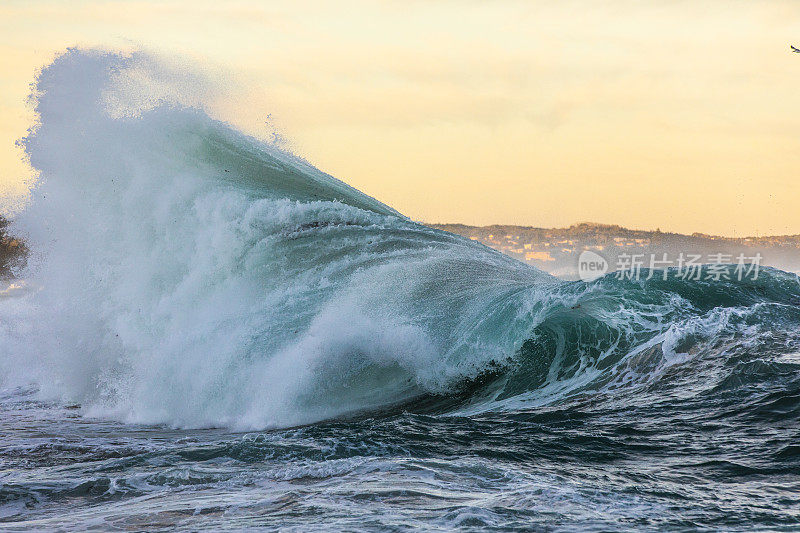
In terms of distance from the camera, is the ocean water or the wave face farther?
the wave face

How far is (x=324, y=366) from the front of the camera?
34.4 ft

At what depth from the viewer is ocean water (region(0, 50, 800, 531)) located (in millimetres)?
5703

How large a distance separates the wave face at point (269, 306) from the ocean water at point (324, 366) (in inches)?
1.7

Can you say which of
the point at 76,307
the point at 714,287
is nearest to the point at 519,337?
the point at 714,287

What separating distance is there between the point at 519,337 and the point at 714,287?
Answer: 473 cm

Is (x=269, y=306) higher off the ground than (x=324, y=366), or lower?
higher

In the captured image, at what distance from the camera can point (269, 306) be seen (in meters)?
11.5

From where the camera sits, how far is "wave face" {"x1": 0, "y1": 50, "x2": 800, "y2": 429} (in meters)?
10.2

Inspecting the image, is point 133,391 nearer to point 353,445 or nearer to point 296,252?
point 296,252

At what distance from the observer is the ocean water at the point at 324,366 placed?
225 inches

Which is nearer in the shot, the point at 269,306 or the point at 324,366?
the point at 324,366

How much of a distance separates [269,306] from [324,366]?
5.35 feet

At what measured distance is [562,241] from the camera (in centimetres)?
6825

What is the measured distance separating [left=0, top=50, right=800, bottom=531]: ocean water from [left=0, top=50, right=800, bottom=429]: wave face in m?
0.04
